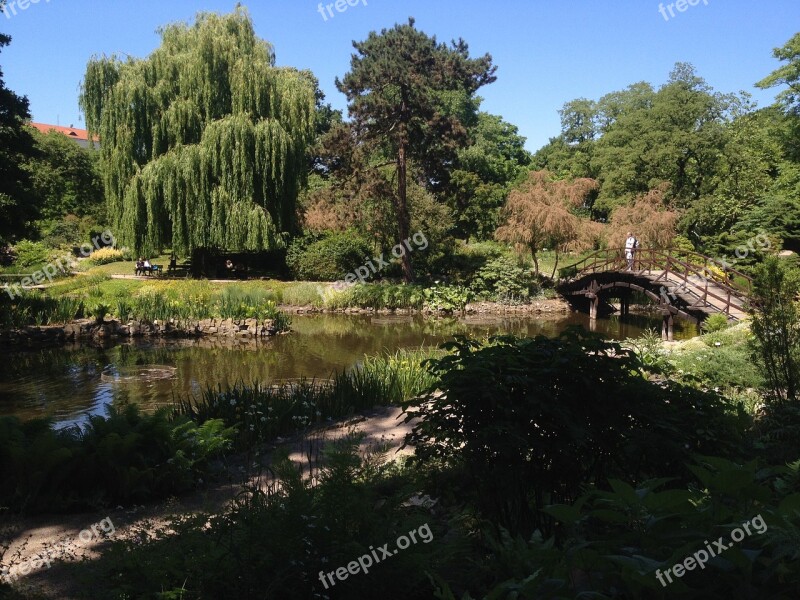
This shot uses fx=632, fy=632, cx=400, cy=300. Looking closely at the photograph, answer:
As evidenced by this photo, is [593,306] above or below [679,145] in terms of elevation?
below

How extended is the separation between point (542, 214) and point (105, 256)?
23543mm

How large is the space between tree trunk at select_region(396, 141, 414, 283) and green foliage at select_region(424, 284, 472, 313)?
201cm

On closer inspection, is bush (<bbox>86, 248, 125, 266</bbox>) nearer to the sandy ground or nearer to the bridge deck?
the bridge deck

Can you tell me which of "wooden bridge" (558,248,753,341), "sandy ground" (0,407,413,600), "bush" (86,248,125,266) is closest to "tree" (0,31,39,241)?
"sandy ground" (0,407,413,600)

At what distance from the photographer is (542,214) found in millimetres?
24516

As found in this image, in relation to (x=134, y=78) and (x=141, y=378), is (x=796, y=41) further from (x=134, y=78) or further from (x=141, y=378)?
(x=141, y=378)

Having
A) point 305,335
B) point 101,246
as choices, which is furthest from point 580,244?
point 101,246

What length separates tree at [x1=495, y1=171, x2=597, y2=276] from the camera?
24.6m

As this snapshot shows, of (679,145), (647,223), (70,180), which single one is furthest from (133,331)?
(70,180)

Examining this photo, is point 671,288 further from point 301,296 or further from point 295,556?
point 295,556

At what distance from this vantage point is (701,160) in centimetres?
3094

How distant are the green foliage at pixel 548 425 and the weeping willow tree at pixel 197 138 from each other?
21586mm

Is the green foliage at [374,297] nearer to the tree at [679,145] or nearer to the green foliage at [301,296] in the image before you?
the green foliage at [301,296]

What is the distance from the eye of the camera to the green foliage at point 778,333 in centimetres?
710
